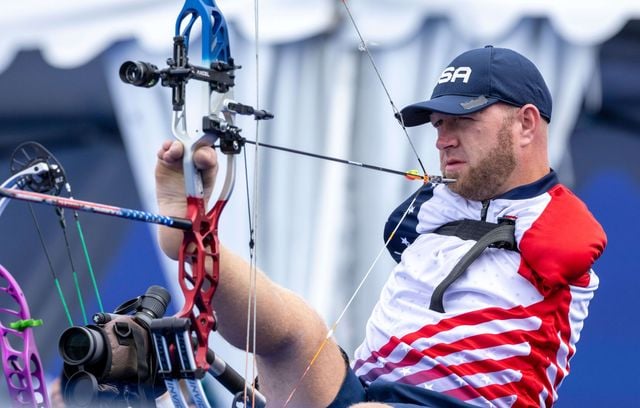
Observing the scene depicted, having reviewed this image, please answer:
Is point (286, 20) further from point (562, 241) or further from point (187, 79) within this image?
point (187, 79)

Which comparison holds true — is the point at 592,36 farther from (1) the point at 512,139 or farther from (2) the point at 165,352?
(2) the point at 165,352

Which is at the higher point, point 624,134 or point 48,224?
point 624,134

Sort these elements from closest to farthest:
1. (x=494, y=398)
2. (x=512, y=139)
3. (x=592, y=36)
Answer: (x=494, y=398)
(x=512, y=139)
(x=592, y=36)

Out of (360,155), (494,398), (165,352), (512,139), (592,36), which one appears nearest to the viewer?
(165,352)

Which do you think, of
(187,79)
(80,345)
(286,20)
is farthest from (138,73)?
(286,20)

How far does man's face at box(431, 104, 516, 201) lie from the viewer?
7.95 ft

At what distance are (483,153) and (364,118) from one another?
143 centimetres

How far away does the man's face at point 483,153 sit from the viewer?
2.42 m

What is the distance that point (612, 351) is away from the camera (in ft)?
12.3

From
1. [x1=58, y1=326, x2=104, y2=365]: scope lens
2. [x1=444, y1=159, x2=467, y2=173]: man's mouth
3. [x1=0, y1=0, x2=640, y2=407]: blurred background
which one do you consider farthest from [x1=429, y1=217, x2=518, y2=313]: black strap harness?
[x1=0, y1=0, x2=640, y2=407]: blurred background

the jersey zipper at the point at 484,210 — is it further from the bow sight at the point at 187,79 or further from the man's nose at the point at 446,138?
the bow sight at the point at 187,79

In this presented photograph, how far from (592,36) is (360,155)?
83cm

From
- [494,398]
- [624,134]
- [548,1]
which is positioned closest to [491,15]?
[548,1]

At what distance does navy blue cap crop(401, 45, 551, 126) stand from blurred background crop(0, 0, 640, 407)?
1192 millimetres
